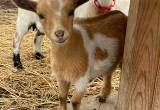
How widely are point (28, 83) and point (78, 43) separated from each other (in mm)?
1549

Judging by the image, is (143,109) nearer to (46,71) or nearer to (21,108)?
(21,108)

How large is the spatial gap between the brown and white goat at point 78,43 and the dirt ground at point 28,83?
0.63m

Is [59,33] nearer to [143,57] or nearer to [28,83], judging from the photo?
[143,57]

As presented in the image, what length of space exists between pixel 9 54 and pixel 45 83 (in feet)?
3.78

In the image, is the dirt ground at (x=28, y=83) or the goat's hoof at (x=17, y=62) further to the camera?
the goat's hoof at (x=17, y=62)

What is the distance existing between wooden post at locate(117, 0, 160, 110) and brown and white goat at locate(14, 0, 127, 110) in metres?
0.41

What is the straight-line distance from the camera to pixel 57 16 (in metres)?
3.11

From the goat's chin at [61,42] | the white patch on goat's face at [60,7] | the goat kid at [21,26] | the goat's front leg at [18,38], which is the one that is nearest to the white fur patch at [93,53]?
the goat's chin at [61,42]

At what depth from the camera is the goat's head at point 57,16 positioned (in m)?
3.09

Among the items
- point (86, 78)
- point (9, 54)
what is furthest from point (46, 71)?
point (86, 78)

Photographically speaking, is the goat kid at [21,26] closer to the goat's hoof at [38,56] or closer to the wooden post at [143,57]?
the goat's hoof at [38,56]

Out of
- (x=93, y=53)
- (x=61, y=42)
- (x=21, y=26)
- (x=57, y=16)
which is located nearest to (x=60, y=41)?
(x=61, y=42)

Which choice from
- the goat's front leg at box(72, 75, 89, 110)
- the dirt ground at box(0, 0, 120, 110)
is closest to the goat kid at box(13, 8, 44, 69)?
the dirt ground at box(0, 0, 120, 110)

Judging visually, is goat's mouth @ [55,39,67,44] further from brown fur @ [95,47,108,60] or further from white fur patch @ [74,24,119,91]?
brown fur @ [95,47,108,60]
